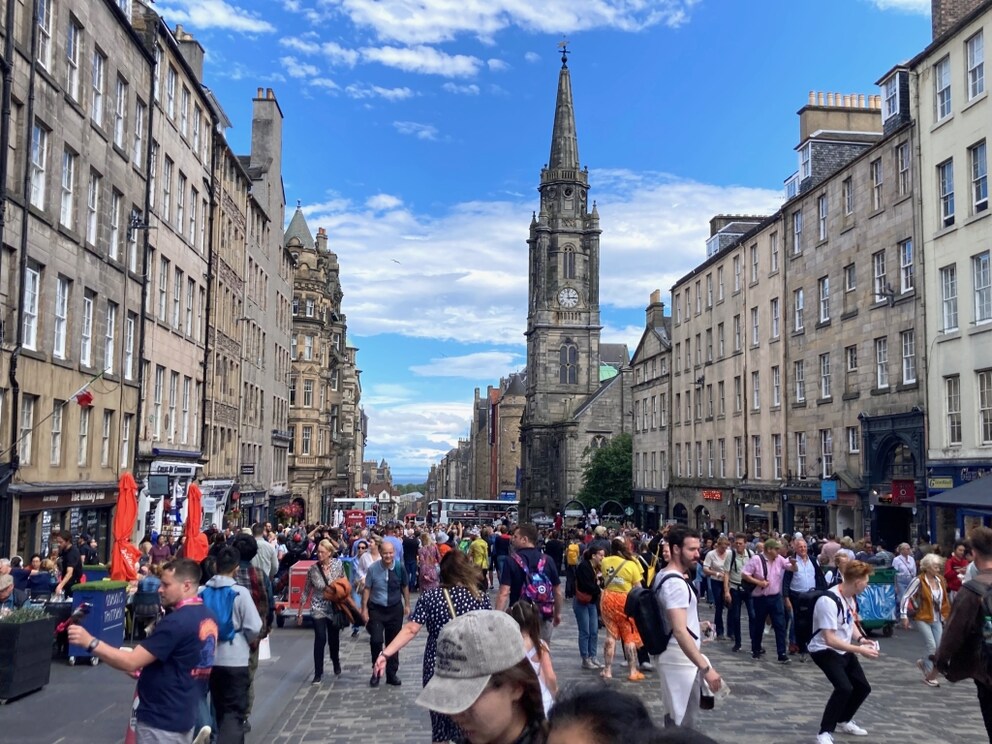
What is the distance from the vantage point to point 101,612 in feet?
43.8

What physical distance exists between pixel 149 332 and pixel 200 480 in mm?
7510

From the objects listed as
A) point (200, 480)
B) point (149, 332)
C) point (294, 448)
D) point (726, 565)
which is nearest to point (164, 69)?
point (149, 332)

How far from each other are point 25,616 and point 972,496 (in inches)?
613

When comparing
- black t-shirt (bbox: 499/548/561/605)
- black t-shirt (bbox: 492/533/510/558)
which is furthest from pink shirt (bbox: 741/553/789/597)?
black t-shirt (bbox: 492/533/510/558)

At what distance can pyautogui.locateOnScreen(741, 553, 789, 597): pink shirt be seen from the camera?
1459 centimetres

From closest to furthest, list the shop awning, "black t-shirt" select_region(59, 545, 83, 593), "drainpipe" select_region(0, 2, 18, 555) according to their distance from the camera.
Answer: "black t-shirt" select_region(59, 545, 83, 593) → the shop awning → "drainpipe" select_region(0, 2, 18, 555)

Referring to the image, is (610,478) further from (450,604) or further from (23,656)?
(450,604)

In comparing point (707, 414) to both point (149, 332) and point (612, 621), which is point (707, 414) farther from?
point (612, 621)

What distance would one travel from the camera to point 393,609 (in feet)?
40.3

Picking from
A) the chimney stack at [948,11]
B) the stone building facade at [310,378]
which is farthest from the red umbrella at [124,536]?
the stone building facade at [310,378]

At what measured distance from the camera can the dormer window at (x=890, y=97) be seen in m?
31.6

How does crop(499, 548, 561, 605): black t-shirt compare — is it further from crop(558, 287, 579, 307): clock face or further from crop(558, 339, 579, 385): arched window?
crop(558, 339, 579, 385): arched window

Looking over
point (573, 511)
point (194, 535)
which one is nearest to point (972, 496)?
point (194, 535)

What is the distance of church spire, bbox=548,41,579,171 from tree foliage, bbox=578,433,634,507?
114 feet
